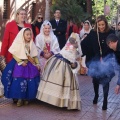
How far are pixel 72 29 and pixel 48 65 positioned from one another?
6377mm

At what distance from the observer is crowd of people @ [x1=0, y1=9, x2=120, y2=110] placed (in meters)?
7.12

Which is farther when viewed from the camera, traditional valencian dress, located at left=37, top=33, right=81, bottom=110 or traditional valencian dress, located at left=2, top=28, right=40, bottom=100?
traditional valencian dress, located at left=2, top=28, right=40, bottom=100

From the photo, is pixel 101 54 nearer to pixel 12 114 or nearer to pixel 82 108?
pixel 82 108

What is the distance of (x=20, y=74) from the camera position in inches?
292

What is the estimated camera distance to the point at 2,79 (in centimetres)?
769

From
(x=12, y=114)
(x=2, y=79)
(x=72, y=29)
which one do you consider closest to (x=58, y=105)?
(x=12, y=114)

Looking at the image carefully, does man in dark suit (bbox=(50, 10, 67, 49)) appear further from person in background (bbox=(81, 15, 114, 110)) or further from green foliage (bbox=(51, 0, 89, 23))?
person in background (bbox=(81, 15, 114, 110))

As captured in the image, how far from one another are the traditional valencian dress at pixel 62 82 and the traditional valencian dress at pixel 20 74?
379 millimetres

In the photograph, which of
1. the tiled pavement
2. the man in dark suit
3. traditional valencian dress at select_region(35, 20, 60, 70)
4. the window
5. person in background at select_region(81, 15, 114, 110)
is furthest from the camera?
the window

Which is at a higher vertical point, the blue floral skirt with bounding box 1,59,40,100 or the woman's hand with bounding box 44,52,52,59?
the woman's hand with bounding box 44,52,52,59

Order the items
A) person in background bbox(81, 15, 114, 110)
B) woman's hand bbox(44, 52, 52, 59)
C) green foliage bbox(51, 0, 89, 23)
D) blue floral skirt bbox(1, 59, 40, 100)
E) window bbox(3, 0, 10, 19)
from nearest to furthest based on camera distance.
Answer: person in background bbox(81, 15, 114, 110), blue floral skirt bbox(1, 59, 40, 100), woman's hand bbox(44, 52, 52, 59), green foliage bbox(51, 0, 89, 23), window bbox(3, 0, 10, 19)

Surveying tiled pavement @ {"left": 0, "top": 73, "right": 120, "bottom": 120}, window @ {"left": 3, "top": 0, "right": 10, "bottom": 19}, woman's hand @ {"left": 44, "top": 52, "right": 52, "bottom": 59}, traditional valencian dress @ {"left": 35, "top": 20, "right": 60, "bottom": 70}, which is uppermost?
window @ {"left": 3, "top": 0, "right": 10, "bottom": 19}

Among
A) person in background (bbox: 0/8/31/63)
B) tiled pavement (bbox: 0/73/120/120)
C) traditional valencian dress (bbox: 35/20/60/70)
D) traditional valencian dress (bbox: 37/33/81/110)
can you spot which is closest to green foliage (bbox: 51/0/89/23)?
traditional valencian dress (bbox: 35/20/60/70)

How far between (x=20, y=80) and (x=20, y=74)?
0.12 metres
